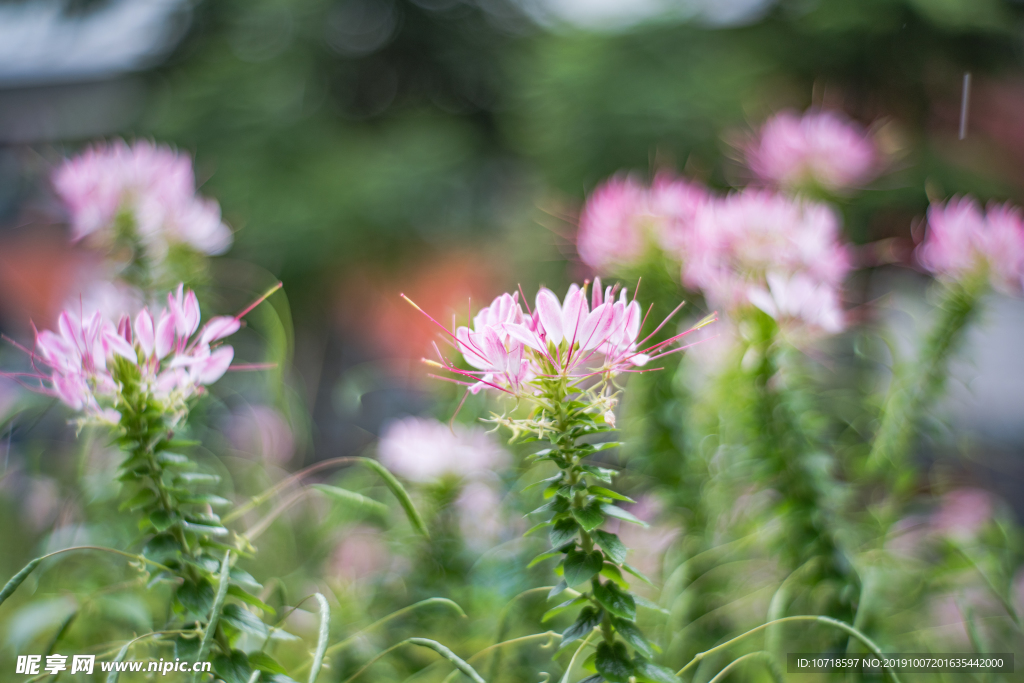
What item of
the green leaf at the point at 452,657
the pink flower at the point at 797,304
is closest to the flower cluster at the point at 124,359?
the green leaf at the point at 452,657

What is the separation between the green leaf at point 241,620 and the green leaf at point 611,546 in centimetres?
23

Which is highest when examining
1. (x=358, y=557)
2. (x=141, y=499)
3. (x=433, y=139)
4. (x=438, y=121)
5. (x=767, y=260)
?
(x=438, y=121)

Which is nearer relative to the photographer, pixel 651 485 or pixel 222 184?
pixel 651 485

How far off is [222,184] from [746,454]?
10.9 ft

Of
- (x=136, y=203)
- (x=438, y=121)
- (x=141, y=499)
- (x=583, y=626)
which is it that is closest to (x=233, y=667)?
(x=141, y=499)

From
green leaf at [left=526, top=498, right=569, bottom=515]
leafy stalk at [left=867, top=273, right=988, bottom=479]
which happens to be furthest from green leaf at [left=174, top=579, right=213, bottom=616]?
leafy stalk at [left=867, top=273, right=988, bottom=479]

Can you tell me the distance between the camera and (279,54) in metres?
3.44

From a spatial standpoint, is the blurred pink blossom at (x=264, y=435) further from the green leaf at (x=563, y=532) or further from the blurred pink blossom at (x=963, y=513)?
the blurred pink blossom at (x=963, y=513)

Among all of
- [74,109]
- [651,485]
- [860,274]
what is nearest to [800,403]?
[651,485]

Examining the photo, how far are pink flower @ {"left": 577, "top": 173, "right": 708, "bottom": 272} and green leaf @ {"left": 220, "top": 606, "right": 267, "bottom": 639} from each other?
1.58ft

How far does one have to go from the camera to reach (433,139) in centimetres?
333

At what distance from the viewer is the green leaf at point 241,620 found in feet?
1.34

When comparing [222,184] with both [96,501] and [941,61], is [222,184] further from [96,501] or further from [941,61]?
[941,61]

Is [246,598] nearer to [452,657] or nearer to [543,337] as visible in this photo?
[452,657]
